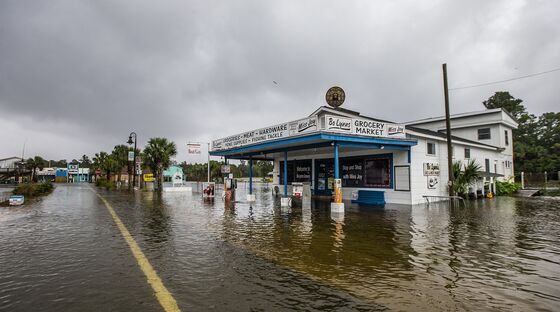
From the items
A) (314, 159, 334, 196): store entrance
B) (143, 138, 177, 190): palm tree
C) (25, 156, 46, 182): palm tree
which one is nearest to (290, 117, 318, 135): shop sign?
(314, 159, 334, 196): store entrance

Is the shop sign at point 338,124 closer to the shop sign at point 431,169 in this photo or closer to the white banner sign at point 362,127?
the white banner sign at point 362,127

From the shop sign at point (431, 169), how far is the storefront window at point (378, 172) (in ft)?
7.70

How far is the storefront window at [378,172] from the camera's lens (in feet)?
65.2

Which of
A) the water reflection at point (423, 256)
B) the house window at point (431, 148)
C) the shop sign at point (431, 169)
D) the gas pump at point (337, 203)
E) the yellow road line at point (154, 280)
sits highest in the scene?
the house window at point (431, 148)

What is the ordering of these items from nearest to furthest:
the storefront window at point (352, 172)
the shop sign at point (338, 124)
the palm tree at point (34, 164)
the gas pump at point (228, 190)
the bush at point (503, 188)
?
the shop sign at point (338, 124) < the storefront window at point (352, 172) < the gas pump at point (228, 190) < the bush at point (503, 188) < the palm tree at point (34, 164)

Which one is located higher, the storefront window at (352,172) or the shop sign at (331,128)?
the shop sign at (331,128)

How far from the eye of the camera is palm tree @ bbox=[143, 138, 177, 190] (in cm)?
3631

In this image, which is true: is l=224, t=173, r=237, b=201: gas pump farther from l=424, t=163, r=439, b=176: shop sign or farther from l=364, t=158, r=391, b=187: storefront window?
l=424, t=163, r=439, b=176: shop sign

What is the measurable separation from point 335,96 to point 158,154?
23.5 m

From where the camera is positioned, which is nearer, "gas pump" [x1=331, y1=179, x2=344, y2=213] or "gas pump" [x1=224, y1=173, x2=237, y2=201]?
"gas pump" [x1=331, y1=179, x2=344, y2=213]

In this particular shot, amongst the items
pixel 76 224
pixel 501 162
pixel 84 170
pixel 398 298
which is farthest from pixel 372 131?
pixel 84 170

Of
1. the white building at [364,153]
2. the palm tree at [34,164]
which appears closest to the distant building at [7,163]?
the palm tree at [34,164]

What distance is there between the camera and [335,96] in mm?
23391

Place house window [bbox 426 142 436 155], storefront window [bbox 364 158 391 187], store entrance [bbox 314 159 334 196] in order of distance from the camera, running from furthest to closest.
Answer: store entrance [bbox 314 159 334 196] → house window [bbox 426 142 436 155] → storefront window [bbox 364 158 391 187]
